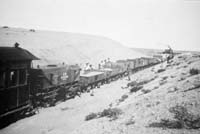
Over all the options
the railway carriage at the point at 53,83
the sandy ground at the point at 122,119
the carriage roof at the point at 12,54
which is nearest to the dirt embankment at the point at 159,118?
the sandy ground at the point at 122,119

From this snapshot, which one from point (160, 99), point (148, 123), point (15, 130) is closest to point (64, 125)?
point (15, 130)

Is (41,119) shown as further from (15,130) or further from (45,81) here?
(45,81)

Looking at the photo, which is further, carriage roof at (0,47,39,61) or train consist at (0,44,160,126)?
train consist at (0,44,160,126)

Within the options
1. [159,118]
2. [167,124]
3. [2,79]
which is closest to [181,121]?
[167,124]

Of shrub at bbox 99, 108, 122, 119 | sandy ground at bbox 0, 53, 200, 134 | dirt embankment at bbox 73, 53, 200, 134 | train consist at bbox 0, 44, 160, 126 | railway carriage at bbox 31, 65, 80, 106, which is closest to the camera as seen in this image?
dirt embankment at bbox 73, 53, 200, 134

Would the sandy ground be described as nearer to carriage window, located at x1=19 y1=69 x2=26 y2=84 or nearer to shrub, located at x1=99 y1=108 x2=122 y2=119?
shrub, located at x1=99 y1=108 x2=122 y2=119

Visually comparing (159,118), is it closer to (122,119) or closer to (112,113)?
(122,119)

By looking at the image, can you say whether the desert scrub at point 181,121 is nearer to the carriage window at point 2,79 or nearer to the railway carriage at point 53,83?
the carriage window at point 2,79

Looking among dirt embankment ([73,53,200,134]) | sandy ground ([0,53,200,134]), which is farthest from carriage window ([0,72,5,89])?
dirt embankment ([73,53,200,134])
